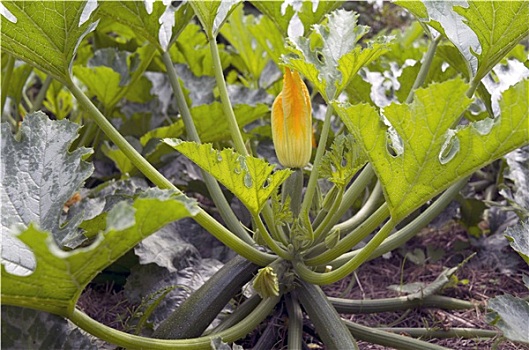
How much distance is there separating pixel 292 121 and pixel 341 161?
0.42 ft

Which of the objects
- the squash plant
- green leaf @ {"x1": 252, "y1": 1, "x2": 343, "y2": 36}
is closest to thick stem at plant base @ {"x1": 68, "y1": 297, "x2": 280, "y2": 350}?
the squash plant

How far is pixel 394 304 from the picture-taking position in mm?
1336

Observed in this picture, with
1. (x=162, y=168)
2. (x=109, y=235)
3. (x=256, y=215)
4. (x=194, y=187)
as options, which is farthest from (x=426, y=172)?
(x=162, y=168)

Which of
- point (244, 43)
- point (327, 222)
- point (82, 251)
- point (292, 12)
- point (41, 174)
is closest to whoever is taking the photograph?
point (82, 251)

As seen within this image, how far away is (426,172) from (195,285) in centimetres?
59

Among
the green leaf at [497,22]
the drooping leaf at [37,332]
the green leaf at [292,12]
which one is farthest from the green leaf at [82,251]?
the green leaf at [292,12]

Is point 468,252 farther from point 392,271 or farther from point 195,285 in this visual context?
point 195,285

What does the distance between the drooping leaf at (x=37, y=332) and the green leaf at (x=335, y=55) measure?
21.5 inches

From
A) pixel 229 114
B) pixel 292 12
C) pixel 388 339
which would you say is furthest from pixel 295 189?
pixel 292 12

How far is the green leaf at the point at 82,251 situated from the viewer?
28.0 inches

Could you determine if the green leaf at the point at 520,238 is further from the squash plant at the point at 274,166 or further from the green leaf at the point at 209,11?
the green leaf at the point at 209,11

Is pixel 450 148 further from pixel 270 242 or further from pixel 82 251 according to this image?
pixel 82 251

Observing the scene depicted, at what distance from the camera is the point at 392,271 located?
1.64 metres

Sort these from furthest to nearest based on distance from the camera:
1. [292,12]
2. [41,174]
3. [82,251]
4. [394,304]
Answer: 1. [292,12]
2. [394,304]
3. [41,174]
4. [82,251]
